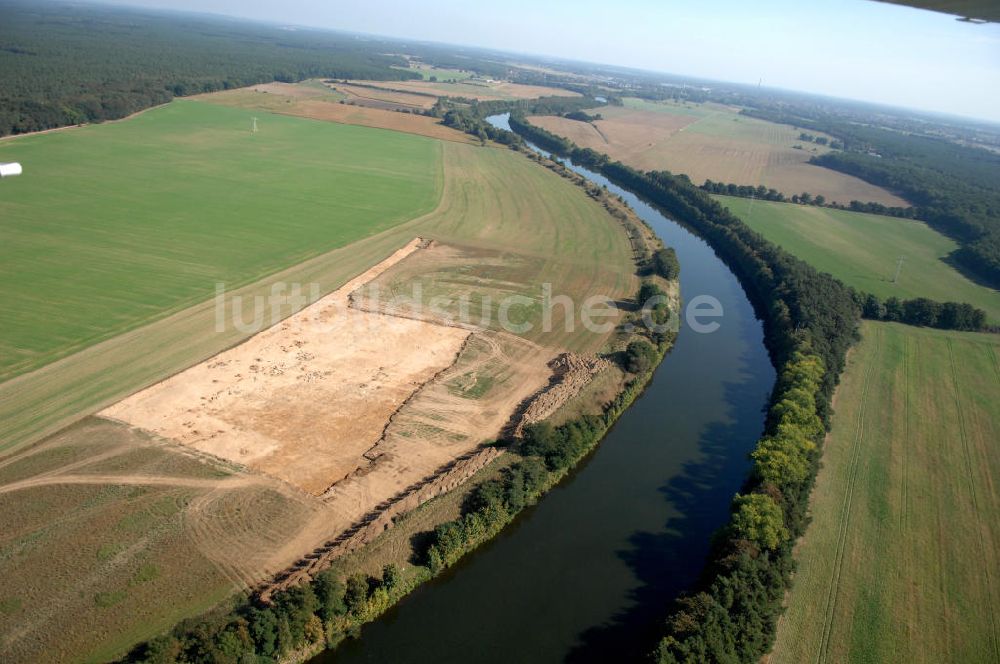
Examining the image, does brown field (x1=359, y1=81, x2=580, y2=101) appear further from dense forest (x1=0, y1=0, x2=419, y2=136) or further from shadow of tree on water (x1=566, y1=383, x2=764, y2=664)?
shadow of tree on water (x1=566, y1=383, x2=764, y2=664)

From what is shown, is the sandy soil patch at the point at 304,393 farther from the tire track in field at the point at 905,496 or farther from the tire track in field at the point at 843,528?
the tire track in field at the point at 905,496

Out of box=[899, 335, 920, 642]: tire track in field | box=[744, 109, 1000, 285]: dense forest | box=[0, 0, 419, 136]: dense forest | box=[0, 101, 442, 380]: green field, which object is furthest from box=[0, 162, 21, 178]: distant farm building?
box=[744, 109, 1000, 285]: dense forest

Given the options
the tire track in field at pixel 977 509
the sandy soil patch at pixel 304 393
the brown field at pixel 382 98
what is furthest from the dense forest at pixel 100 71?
the tire track in field at pixel 977 509

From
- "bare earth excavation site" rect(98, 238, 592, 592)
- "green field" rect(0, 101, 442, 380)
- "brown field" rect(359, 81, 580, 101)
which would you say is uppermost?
"brown field" rect(359, 81, 580, 101)

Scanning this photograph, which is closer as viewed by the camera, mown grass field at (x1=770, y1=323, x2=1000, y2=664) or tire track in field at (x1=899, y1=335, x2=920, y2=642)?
mown grass field at (x1=770, y1=323, x2=1000, y2=664)

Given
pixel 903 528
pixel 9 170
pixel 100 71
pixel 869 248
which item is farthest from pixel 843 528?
pixel 100 71

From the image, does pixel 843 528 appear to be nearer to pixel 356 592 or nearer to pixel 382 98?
pixel 356 592
